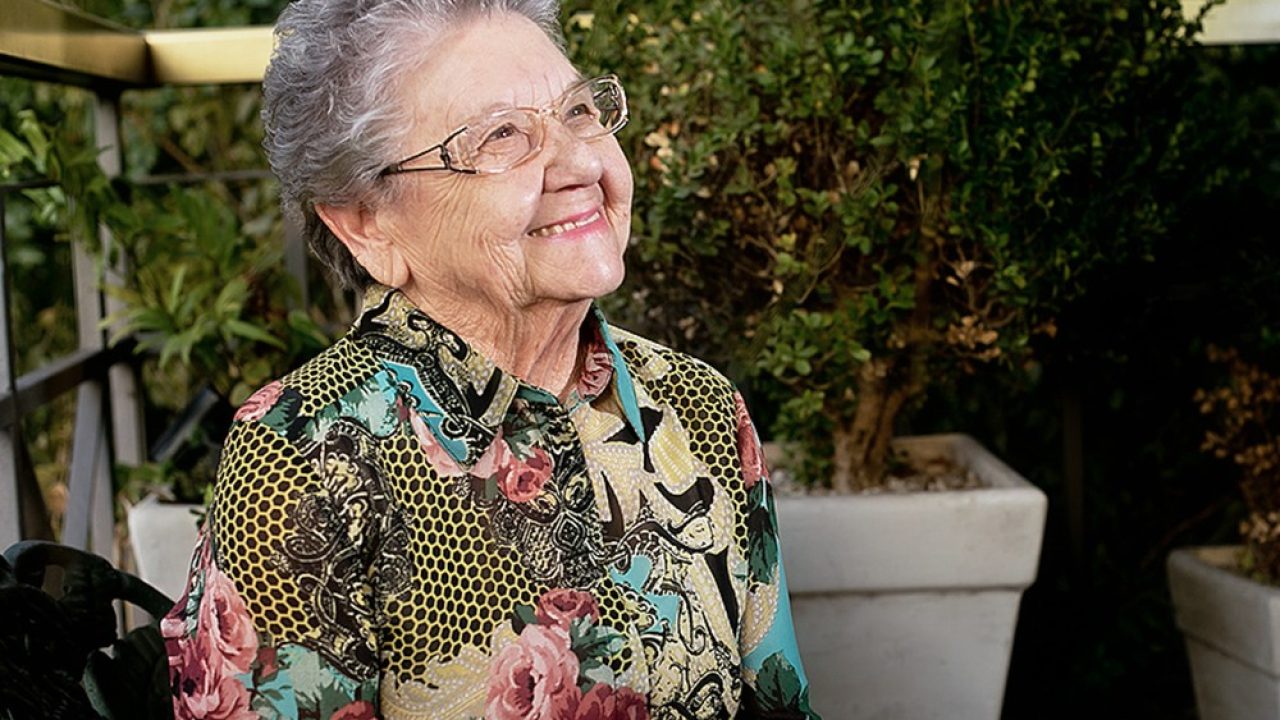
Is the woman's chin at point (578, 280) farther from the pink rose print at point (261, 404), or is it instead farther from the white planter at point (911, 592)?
the white planter at point (911, 592)

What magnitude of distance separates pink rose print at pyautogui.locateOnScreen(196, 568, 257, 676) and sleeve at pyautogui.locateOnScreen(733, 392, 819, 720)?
1.69 feet

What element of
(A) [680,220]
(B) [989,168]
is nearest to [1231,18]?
(B) [989,168]

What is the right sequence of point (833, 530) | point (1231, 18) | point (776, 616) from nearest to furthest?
1. point (776, 616)
2. point (833, 530)
3. point (1231, 18)

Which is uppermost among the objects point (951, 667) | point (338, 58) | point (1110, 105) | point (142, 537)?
point (338, 58)

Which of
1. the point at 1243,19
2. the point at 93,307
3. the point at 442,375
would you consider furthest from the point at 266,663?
the point at 1243,19

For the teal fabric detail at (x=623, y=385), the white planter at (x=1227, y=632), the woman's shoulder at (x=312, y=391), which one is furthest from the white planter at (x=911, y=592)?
the woman's shoulder at (x=312, y=391)

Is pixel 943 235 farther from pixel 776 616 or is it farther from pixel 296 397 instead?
pixel 296 397

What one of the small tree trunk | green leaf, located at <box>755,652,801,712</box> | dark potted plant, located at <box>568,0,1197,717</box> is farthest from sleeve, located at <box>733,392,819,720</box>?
the small tree trunk

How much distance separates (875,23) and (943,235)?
0.34 m

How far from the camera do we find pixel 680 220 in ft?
7.88

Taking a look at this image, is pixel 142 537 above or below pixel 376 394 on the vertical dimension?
below

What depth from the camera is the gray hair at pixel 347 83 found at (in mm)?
1407

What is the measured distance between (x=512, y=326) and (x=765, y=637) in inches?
16.6

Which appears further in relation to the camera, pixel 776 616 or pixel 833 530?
pixel 833 530
